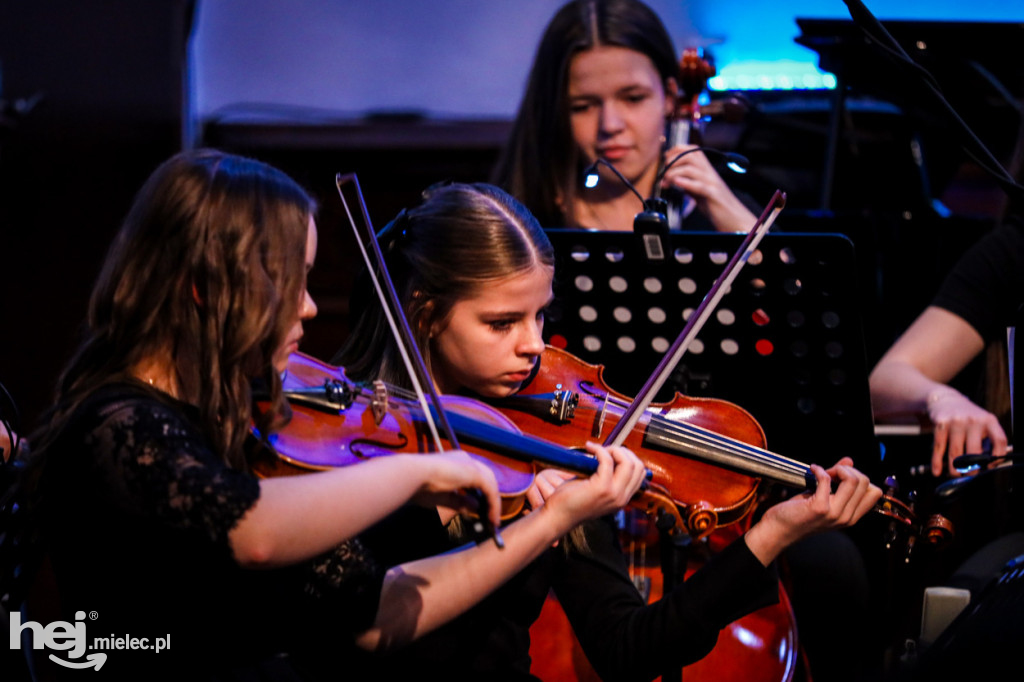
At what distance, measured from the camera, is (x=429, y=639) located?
51.2 inches

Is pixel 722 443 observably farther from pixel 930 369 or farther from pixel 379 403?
pixel 930 369

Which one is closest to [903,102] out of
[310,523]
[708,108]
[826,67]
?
[826,67]

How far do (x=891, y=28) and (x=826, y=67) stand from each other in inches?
5.9

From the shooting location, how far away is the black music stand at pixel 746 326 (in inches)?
59.1

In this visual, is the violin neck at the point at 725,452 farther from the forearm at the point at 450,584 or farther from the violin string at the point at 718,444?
the forearm at the point at 450,584

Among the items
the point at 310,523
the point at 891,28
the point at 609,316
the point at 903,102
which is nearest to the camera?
the point at 310,523

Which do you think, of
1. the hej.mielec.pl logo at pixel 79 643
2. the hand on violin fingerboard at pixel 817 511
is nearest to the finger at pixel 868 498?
the hand on violin fingerboard at pixel 817 511

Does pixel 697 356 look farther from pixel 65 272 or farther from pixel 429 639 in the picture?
pixel 65 272

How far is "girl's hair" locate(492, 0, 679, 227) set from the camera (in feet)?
7.29

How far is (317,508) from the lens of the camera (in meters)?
0.98

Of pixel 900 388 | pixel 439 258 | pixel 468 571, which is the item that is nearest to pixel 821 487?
pixel 468 571

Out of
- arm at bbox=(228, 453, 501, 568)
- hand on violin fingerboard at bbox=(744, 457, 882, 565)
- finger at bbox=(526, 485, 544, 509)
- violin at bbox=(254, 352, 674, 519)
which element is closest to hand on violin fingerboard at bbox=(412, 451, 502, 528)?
arm at bbox=(228, 453, 501, 568)

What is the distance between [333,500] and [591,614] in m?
0.52

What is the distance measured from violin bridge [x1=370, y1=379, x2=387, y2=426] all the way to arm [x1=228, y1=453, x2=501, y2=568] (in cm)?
16
